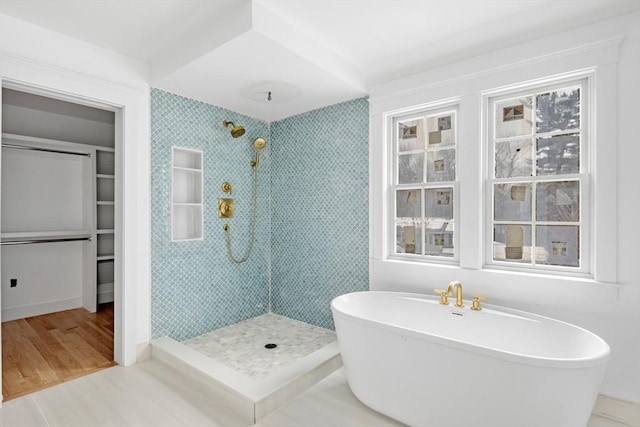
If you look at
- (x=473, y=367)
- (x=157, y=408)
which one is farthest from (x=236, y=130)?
(x=473, y=367)

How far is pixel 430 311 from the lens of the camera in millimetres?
2541

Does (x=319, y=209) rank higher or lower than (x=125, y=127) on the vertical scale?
lower

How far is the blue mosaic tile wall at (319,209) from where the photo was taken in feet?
10.6

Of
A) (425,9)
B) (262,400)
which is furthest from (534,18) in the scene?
(262,400)

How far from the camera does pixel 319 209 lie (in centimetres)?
351

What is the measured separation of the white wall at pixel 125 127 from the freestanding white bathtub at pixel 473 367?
1705 millimetres

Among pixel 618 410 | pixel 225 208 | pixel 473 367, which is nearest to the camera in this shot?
pixel 473 367

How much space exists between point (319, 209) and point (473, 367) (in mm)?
2128

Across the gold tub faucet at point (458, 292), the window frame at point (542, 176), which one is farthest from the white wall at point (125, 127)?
the window frame at point (542, 176)

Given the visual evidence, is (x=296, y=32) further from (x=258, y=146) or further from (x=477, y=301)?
(x=477, y=301)

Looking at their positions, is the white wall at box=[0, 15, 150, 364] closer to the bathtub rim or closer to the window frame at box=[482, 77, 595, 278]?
the bathtub rim

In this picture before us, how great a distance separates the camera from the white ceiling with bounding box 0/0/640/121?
2.07 m

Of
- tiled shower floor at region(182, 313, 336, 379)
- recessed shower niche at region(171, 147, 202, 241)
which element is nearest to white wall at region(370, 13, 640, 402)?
tiled shower floor at region(182, 313, 336, 379)

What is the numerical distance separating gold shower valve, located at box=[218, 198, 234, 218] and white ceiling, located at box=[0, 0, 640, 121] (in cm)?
109
